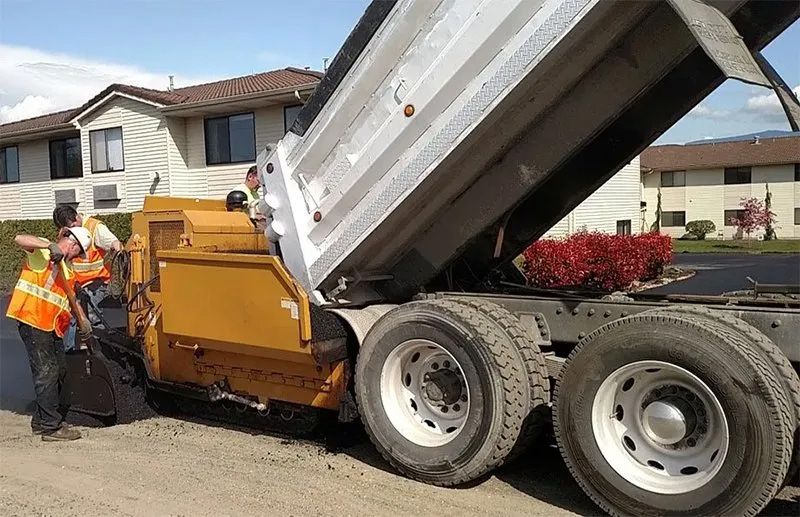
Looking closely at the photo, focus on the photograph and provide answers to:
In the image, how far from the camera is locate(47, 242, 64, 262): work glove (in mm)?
5598

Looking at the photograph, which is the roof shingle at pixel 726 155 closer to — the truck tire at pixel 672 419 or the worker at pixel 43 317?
the worker at pixel 43 317

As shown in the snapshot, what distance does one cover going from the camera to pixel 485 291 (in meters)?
5.59

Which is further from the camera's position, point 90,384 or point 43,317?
point 90,384

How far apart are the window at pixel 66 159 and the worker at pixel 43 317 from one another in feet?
69.5

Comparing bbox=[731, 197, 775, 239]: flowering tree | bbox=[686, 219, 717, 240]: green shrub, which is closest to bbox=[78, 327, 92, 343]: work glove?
bbox=[731, 197, 775, 239]: flowering tree

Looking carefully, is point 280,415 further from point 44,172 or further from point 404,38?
point 44,172

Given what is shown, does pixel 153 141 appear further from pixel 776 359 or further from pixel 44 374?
pixel 776 359

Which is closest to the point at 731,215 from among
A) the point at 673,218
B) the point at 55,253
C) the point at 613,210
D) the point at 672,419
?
the point at 673,218

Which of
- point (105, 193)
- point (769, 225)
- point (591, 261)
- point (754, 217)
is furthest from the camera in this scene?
point (769, 225)

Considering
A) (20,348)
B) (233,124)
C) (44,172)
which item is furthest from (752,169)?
(20,348)

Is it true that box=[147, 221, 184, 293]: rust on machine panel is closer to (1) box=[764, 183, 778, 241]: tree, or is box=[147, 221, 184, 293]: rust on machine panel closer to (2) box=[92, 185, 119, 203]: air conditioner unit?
(2) box=[92, 185, 119, 203]: air conditioner unit

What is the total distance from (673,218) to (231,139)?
103ft

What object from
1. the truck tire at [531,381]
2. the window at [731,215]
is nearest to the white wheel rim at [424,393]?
the truck tire at [531,381]

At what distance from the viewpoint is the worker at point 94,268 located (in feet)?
20.1
